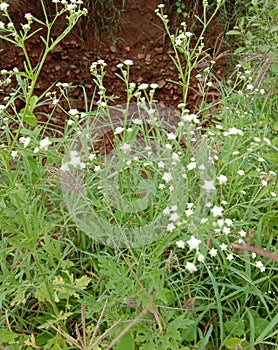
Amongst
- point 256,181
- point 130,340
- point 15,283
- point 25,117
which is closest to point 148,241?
point 130,340

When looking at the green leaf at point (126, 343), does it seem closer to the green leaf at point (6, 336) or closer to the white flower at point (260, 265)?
the green leaf at point (6, 336)

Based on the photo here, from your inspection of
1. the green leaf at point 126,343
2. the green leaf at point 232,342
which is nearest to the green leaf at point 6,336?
the green leaf at point 126,343

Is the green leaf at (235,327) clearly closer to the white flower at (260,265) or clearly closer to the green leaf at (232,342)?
the green leaf at (232,342)

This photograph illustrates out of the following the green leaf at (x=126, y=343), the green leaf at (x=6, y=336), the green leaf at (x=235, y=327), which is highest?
the green leaf at (x=6, y=336)

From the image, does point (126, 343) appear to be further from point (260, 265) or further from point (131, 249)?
point (260, 265)

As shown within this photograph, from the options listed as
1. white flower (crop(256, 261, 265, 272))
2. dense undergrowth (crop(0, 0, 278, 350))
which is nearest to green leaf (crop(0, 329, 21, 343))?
dense undergrowth (crop(0, 0, 278, 350))

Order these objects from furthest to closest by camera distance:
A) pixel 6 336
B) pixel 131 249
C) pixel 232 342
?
pixel 131 249
pixel 232 342
pixel 6 336

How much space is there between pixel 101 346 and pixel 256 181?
97 centimetres

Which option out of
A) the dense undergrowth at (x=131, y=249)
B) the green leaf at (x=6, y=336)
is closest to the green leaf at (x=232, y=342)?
the dense undergrowth at (x=131, y=249)

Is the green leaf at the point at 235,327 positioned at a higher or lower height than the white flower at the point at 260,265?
lower

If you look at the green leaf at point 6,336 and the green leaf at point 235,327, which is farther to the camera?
the green leaf at point 235,327

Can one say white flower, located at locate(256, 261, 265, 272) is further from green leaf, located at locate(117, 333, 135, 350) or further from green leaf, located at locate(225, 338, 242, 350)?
green leaf, located at locate(117, 333, 135, 350)

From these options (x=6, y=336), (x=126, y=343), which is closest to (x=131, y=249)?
(x=126, y=343)

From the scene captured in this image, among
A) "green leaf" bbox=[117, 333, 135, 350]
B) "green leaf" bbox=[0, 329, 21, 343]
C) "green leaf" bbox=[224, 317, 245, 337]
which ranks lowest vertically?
"green leaf" bbox=[224, 317, 245, 337]
